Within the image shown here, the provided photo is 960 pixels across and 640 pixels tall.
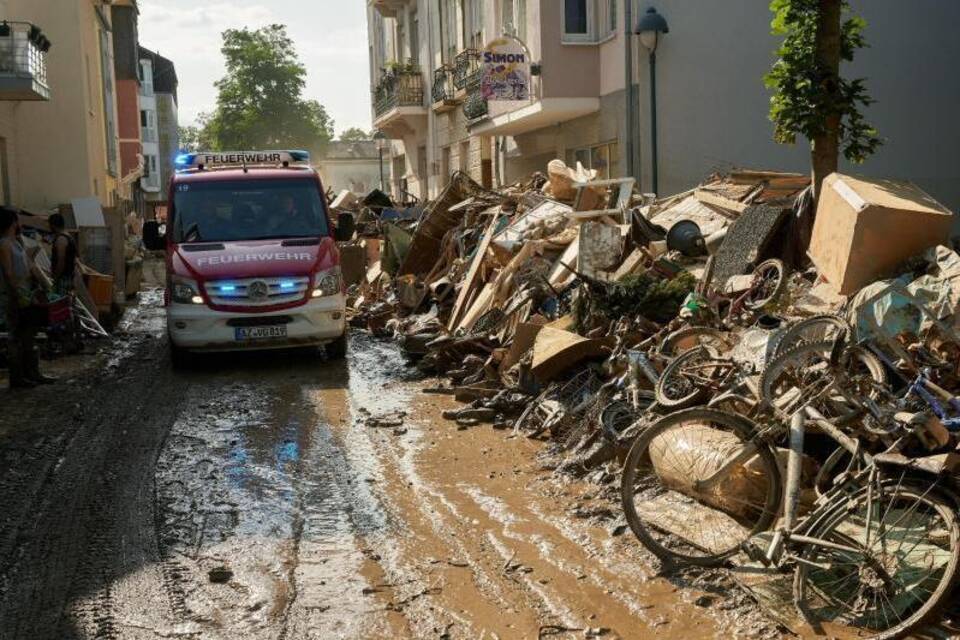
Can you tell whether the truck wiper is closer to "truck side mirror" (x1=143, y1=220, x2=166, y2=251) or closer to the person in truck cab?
"truck side mirror" (x1=143, y1=220, x2=166, y2=251)

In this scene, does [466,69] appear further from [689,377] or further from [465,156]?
[689,377]

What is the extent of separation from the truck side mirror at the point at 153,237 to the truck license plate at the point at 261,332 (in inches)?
72.2

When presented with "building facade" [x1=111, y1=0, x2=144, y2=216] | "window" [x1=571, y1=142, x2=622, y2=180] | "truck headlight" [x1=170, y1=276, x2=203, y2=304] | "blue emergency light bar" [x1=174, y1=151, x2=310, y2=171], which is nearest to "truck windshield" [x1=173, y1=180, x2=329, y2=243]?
"truck headlight" [x1=170, y1=276, x2=203, y2=304]

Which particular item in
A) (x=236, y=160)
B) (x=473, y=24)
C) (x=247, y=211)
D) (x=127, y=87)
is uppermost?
(x=127, y=87)

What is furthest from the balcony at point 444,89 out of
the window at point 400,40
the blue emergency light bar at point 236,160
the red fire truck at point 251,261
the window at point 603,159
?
the red fire truck at point 251,261

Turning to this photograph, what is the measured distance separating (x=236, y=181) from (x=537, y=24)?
28.3ft

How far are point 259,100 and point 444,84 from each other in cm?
4565

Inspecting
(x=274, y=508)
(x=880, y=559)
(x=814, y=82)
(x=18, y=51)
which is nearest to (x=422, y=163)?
(x=18, y=51)

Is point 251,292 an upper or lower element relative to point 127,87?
lower

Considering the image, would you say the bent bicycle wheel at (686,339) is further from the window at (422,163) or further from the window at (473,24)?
the window at (422,163)

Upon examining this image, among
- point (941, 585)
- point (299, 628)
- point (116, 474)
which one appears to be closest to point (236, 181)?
point (116, 474)

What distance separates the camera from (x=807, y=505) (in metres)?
5.52

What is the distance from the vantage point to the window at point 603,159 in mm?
18984

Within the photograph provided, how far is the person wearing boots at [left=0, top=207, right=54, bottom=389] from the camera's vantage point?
35.9 ft
